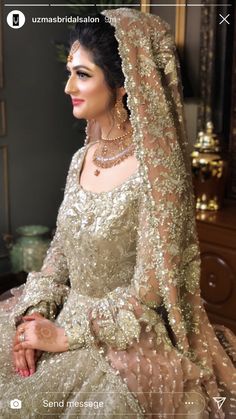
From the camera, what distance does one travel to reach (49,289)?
91cm

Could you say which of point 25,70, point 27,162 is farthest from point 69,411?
point 25,70

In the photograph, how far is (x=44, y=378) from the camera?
776 millimetres

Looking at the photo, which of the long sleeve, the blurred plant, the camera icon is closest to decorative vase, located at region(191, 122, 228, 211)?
the blurred plant

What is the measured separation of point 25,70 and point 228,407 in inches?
45.0

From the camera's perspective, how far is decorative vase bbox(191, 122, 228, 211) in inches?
65.0

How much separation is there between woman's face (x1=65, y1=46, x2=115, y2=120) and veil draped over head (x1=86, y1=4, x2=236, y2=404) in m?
0.07

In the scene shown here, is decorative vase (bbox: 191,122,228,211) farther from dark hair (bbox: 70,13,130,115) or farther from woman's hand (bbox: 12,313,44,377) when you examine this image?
woman's hand (bbox: 12,313,44,377)

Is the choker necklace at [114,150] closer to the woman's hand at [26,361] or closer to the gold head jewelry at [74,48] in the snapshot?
the gold head jewelry at [74,48]

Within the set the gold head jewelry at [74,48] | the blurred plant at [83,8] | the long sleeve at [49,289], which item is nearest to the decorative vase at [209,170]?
the blurred plant at [83,8]

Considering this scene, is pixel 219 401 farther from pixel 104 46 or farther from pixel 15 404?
pixel 104 46

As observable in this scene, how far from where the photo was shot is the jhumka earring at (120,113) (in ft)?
2.81

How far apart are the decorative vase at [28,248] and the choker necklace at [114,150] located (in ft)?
2.55

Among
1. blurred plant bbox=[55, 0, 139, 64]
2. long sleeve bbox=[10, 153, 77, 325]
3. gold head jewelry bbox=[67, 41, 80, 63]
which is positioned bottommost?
long sleeve bbox=[10, 153, 77, 325]

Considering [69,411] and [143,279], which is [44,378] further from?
[143,279]
